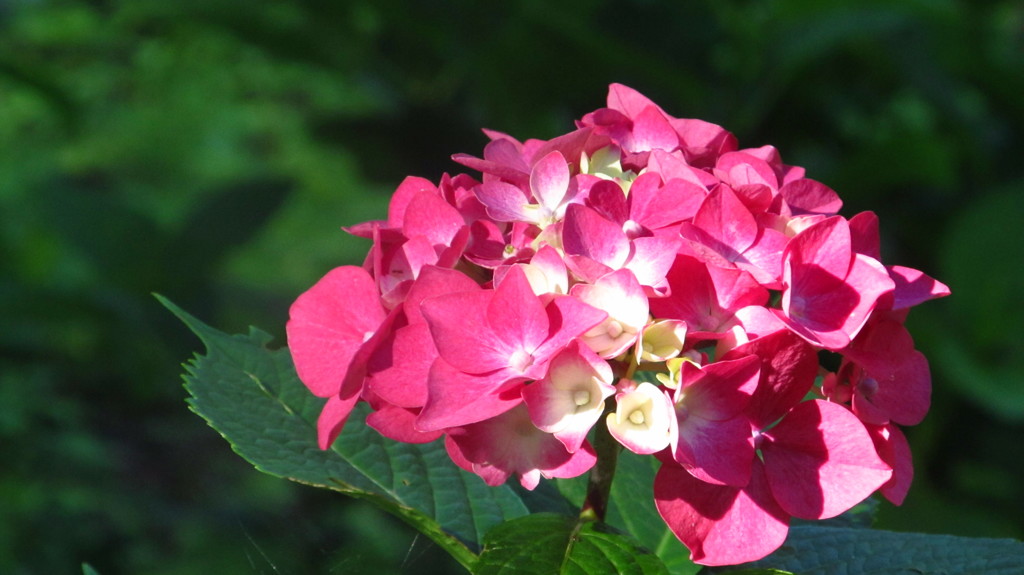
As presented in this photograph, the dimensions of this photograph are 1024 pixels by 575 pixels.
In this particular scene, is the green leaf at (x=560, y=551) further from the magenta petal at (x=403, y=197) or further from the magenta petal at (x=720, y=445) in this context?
the magenta petal at (x=403, y=197)

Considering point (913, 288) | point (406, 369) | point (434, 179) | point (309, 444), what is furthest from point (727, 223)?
point (434, 179)

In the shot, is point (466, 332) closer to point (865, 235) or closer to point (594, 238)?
point (594, 238)

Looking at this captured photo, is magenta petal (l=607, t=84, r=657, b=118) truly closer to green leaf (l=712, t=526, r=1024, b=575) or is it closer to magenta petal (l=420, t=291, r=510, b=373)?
magenta petal (l=420, t=291, r=510, b=373)

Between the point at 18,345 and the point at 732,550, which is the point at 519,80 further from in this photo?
the point at 732,550

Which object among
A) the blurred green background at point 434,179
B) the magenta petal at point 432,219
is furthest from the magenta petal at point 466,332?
the blurred green background at point 434,179

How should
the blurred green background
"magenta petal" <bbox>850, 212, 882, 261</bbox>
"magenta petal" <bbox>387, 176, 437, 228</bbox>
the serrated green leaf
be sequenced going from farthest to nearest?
the blurred green background, the serrated green leaf, "magenta petal" <bbox>387, 176, 437, 228</bbox>, "magenta petal" <bbox>850, 212, 882, 261</bbox>

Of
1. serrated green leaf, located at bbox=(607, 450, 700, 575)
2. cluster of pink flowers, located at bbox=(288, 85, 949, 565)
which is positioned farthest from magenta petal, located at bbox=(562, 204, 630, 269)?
serrated green leaf, located at bbox=(607, 450, 700, 575)
